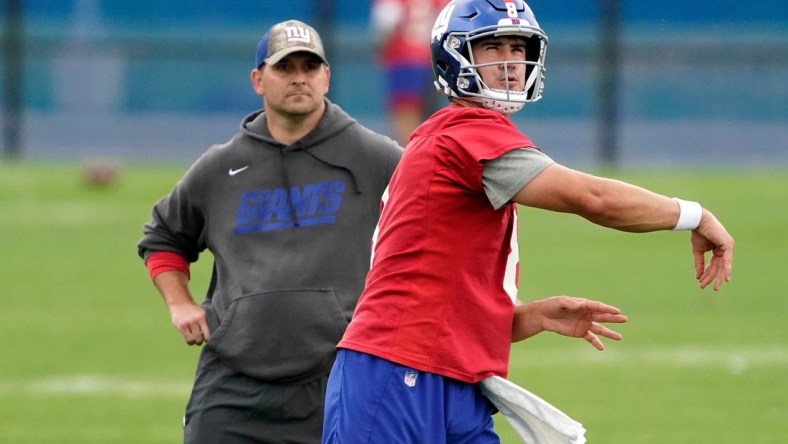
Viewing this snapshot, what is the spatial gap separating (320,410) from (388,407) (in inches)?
58.5

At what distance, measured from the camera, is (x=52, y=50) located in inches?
1100

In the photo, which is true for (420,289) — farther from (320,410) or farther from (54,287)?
(54,287)

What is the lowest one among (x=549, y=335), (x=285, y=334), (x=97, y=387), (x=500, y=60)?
(x=549, y=335)

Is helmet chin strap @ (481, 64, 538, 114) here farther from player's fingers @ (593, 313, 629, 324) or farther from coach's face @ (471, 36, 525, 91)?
player's fingers @ (593, 313, 629, 324)

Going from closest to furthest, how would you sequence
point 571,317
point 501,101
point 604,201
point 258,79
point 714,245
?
point 604,201 → point 714,245 → point 501,101 → point 571,317 → point 258,79

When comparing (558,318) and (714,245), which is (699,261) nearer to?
(714,245)

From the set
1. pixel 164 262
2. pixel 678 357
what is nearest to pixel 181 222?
pixel 164 262

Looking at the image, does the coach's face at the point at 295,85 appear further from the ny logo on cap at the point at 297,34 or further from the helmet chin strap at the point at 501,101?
the helmet chin strap at the point at 501,101

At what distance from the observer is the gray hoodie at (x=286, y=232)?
628cm

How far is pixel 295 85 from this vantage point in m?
6.48

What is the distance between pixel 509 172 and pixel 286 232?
186 cm

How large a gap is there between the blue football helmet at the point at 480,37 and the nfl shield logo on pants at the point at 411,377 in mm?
836

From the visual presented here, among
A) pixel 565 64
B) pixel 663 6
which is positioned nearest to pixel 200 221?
pixel 565 64

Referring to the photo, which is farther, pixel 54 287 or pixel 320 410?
pixel 54 287
